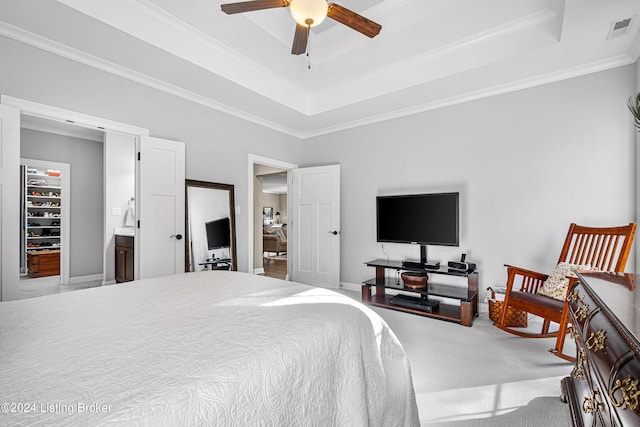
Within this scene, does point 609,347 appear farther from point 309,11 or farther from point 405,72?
point 405,72

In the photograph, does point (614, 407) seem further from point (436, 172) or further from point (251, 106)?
point (251, 106)

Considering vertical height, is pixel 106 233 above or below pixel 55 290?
above

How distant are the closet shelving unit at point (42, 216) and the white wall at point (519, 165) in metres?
6.04

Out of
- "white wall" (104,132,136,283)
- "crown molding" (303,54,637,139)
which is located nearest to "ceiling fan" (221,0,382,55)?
"crown molding" (303,54,637,139)

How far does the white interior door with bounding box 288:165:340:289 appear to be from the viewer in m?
4.73

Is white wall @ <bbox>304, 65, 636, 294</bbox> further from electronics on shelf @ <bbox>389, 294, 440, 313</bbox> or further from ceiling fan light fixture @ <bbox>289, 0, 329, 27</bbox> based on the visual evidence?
ceiling fan light fixture @ <bbox>289, 0, 329, 27</bbox>

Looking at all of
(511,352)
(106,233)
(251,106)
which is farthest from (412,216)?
(106,233)

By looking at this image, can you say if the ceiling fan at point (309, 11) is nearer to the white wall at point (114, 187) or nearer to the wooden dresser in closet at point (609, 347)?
the wooden dresser in closet at point (609, 347)

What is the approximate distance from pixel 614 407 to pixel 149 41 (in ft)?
11.5

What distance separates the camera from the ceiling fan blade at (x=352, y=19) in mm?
2027

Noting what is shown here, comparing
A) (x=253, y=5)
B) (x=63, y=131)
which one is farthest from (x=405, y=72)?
(x=63, y=131)

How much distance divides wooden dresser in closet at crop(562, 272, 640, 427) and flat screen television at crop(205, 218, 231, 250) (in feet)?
11.7

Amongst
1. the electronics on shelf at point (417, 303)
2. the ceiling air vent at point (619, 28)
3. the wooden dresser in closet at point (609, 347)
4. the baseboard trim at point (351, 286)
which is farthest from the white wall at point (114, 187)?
the ceiling air vent at point (619, 28)

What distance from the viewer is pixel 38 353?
2.72 ft
